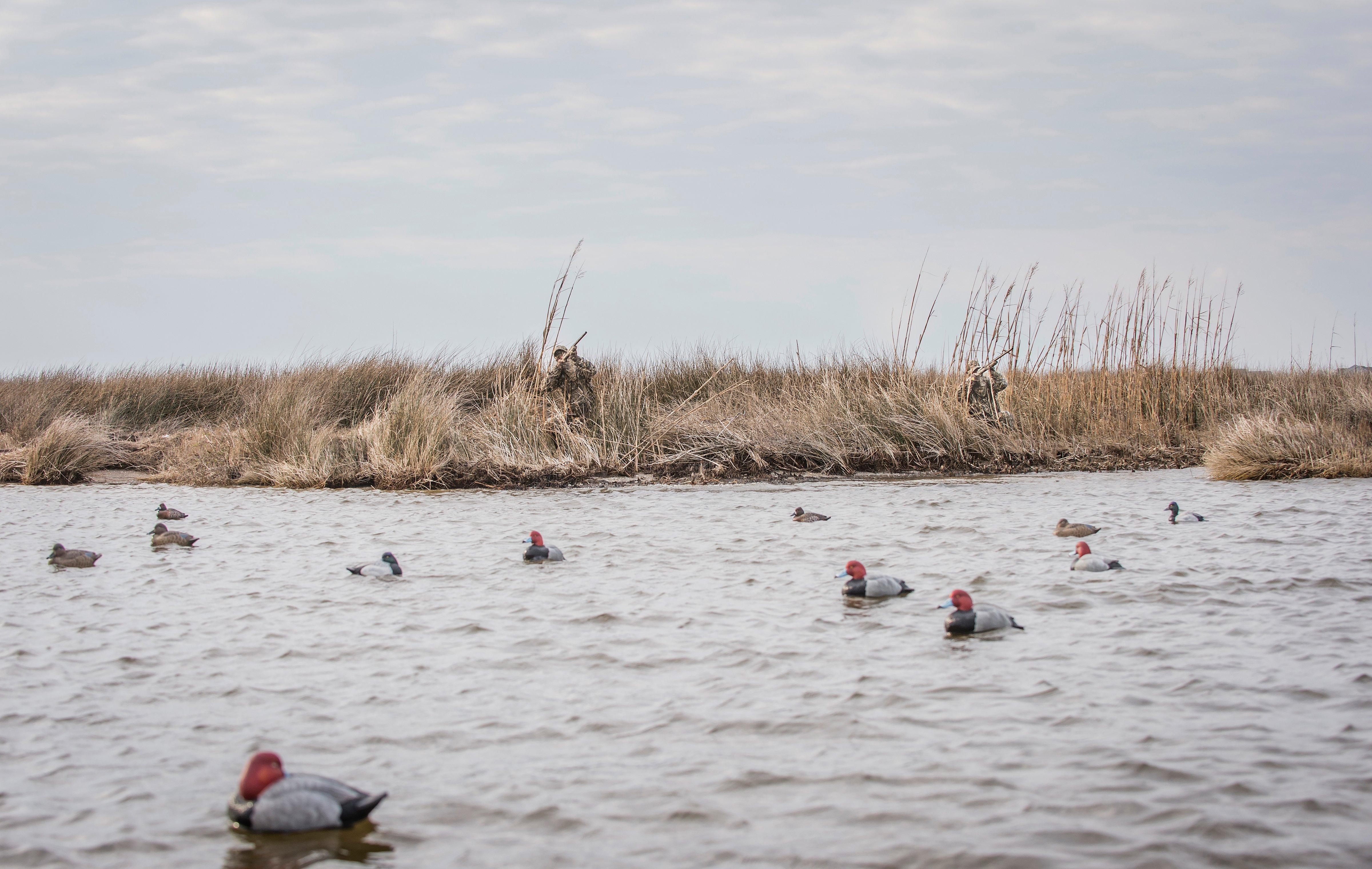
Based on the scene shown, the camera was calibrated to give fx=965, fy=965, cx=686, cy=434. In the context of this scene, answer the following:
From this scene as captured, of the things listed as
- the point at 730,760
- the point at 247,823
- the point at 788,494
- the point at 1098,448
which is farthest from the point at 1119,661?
the point at 1098,448

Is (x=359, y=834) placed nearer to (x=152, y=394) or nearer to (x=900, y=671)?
(x=900, y=671)

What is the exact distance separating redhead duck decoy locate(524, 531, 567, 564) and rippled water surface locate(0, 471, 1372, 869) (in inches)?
5.4

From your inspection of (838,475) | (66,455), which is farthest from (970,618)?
(66,455)

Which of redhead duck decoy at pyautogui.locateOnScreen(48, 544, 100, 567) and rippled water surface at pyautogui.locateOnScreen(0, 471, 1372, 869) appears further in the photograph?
redhead duck decoy at pyautogui.locateOnScreen(48, 544, 100, 567)

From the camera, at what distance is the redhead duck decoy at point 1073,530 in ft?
29.1

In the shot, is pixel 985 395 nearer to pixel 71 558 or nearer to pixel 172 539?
pixel 172 539

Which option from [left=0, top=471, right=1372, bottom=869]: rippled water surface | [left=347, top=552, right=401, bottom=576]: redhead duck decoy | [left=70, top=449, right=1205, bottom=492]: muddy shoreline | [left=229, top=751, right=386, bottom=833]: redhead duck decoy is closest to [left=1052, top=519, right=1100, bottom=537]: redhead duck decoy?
[left=0, top=471, right=1372, bottom=869]: rippled water surface

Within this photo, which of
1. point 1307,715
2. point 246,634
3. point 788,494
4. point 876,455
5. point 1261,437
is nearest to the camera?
point 1307,715

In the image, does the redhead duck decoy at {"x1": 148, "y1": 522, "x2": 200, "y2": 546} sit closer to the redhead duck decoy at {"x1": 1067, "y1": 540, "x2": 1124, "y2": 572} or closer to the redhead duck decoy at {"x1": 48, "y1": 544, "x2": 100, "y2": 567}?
the redhead duck decoy at {"x1": 48, "y1": 544, "x2": 100, "y2": 567}

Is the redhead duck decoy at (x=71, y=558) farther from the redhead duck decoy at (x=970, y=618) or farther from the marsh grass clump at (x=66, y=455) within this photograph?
the marsh grass clump at (x=66, y=455)

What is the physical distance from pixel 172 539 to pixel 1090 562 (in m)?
8.27

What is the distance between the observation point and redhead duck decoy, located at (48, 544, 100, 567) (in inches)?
332

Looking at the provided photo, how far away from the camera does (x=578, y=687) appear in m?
4.89

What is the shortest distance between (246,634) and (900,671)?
4.01 metres
